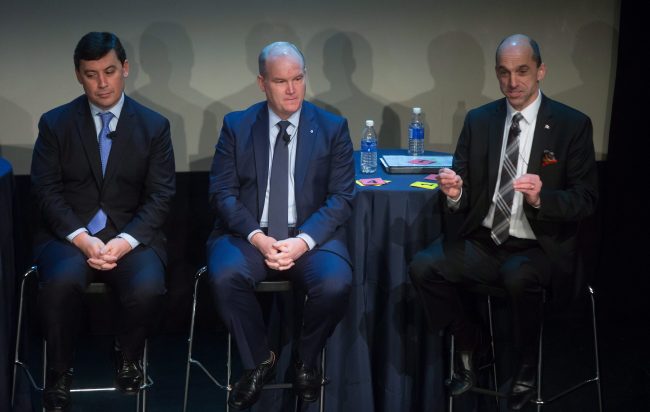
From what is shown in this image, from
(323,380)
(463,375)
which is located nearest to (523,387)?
(463,375)

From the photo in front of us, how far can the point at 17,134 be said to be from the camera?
5.23m

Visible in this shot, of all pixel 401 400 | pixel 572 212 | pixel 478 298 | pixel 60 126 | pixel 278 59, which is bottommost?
pixel 401 400

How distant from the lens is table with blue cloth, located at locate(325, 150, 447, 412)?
4426mm

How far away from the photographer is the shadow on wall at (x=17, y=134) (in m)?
5.20

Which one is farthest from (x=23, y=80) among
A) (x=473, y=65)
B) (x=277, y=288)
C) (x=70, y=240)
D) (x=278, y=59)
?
(x=473, y=65)

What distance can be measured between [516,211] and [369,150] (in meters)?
0.97

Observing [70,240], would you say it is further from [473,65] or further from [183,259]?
[473,65]

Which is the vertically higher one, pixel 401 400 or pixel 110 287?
pixel 110 287

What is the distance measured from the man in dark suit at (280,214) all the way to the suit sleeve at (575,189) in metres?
0.86

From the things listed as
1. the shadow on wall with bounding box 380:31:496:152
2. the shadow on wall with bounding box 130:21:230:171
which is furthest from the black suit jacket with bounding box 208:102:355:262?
the shadow on wall with bounding box 380:31:496:152

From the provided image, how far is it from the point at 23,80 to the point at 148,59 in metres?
0.67

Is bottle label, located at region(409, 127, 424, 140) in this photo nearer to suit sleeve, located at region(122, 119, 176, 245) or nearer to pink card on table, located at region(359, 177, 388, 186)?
pink card on table, located at region(359, 177, 388, 186)

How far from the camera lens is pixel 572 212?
4.05 meters

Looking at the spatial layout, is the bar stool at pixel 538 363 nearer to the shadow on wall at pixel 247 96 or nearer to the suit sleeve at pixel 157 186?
the suit sleeve at pixel 157 186
